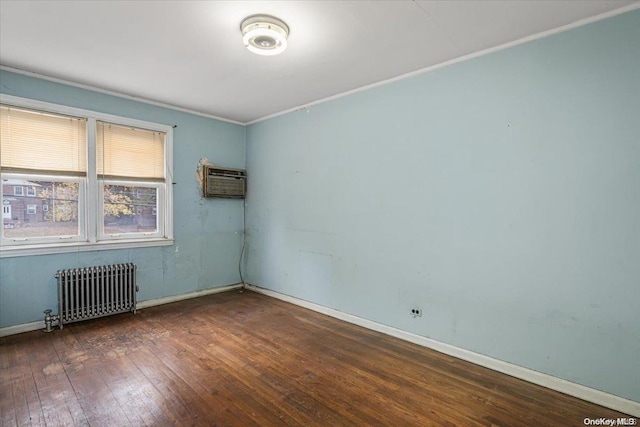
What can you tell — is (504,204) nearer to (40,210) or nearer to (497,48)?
(497,48)

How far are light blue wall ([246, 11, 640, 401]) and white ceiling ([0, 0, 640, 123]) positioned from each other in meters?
0.30

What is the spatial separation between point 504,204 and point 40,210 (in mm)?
4702

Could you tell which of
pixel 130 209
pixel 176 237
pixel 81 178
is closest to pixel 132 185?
pixel 130 209

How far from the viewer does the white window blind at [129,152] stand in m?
3.88

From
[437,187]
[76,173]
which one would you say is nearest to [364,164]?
[437,187]

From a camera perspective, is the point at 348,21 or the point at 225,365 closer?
the point at 348,21

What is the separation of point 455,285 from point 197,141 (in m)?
3.98

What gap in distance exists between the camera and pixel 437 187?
3.07m

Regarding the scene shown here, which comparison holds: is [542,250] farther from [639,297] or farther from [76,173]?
[76,173]

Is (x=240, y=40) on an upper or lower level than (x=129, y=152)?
upper

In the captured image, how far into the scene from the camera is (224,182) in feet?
16.3

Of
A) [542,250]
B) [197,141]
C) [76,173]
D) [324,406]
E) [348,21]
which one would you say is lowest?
[324,406]

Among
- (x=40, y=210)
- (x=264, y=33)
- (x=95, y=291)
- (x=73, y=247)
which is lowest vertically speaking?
(x=95, y=291)

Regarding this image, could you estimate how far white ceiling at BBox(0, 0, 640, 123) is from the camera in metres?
2.17
